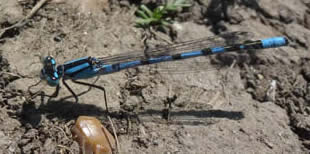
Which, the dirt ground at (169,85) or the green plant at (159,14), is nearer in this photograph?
the dirt ground at (169,85)

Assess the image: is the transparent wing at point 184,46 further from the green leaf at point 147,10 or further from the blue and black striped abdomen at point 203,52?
the green leaf at point 147,10

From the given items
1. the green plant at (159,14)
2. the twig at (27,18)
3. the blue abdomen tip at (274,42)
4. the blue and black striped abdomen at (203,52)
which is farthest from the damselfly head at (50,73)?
→ the blue abdomen tip at (274,42)

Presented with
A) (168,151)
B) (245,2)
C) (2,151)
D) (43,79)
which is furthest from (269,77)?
(2,151)

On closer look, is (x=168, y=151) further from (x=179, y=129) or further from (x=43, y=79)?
(x=43, y=79)

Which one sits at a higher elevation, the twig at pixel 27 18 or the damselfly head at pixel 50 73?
the twig at pixel 27 18

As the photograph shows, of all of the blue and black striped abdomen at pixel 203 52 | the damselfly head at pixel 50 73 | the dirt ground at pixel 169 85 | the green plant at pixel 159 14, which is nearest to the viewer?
the dirt ground at pixel 169 85

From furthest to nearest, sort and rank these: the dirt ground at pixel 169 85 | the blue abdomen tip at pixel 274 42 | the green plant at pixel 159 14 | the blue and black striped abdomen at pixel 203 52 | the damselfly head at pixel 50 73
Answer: the green plant at pixel 159 14
the blue abdomen tip at pixel 274 42
the blue and black striped abdomen at pixel 203 52
the damselfly head at pixel 50 73
the dirt ground at pixel 169 85
